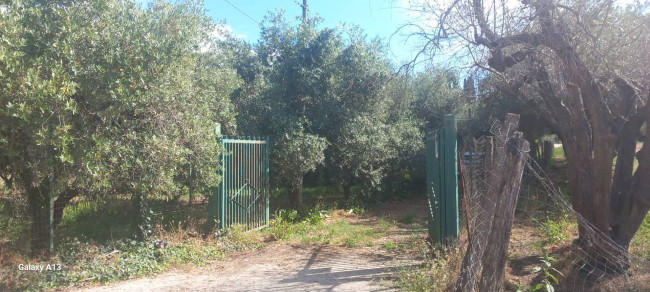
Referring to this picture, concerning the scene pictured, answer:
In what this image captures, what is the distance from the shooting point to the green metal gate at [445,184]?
691cm

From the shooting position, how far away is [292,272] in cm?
718

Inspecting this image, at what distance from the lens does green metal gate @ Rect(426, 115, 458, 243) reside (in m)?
6.91

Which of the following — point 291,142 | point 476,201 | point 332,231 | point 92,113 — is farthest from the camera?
point 291,142

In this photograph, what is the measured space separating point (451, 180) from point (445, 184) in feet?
0.95

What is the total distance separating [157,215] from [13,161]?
2513 mm

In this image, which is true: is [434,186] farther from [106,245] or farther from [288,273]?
[106,245]

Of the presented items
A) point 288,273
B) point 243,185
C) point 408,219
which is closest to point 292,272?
point 288,273

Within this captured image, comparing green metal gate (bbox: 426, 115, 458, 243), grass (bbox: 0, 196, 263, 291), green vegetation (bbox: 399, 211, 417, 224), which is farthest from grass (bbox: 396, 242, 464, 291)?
green vegetation (bbox: 399, 211, 417, 224)

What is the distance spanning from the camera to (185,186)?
875 cm

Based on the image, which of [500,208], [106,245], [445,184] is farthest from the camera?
[106,245]

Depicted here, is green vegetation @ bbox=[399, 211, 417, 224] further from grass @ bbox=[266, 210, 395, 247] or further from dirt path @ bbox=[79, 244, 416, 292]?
dirt path @ bbox=[79, 244, 416, 292]

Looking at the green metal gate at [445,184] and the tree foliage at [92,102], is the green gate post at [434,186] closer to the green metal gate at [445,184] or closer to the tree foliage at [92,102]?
the green metal gate at [445,184]

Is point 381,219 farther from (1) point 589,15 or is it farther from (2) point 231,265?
(1) point 589,15

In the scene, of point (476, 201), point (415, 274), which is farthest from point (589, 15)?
point (415, 274)
